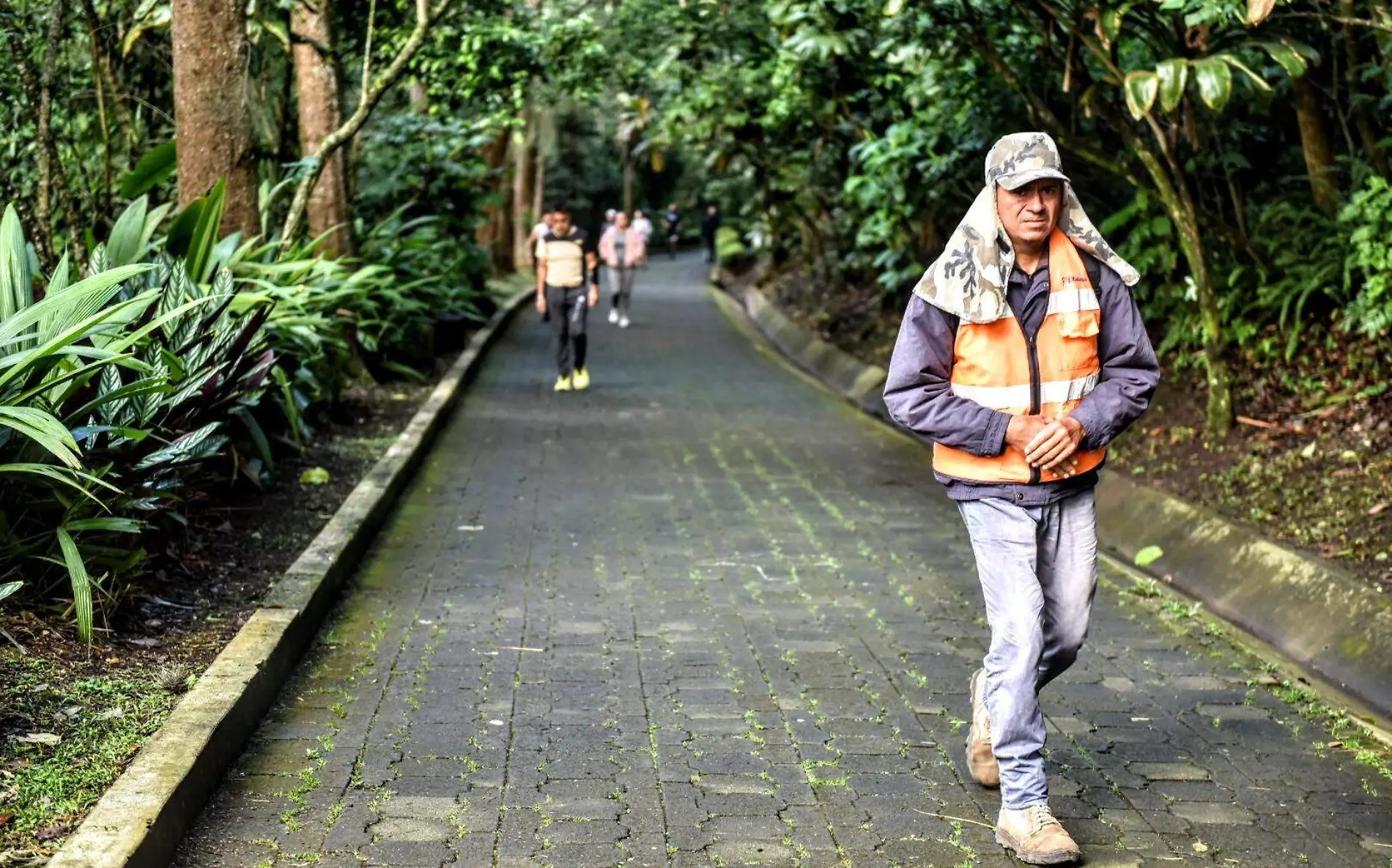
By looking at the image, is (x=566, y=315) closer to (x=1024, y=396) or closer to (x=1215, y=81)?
(x=1215, y=81)

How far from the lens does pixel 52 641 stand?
5691 mm

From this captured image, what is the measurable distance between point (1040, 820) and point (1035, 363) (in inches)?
50.0

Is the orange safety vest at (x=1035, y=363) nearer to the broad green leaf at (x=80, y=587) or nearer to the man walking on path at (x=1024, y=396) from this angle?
the man walking on path at (x=1024, y=396)

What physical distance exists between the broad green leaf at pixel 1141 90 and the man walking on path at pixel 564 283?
9.08 m

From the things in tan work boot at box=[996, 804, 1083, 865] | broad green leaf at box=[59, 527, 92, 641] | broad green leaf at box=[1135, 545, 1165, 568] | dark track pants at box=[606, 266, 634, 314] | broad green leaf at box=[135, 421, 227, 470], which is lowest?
dark track pants at box=[606, 266, 634, 314]

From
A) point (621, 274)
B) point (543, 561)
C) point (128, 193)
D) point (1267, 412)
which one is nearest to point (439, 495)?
point (543, 561)

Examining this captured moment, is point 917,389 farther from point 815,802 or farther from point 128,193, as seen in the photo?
point 128,193

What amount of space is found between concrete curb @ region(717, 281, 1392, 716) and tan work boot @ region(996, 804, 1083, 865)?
212cm

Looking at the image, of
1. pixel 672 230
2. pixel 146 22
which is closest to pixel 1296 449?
pixel 146 22

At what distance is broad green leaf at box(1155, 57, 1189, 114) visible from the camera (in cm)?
750

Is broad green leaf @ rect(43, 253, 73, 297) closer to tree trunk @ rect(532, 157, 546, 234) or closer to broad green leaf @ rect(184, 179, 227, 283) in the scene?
broad green leaf @ rect(184, 179, 227, 283)

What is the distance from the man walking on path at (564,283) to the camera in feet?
53.6

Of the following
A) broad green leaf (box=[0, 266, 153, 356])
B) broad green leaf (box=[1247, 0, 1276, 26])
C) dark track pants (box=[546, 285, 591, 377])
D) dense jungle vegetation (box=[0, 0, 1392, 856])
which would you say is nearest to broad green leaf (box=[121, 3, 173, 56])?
dense jungle vegetation (box=[0, 0, 1392, 856])

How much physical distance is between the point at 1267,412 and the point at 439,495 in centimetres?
524
